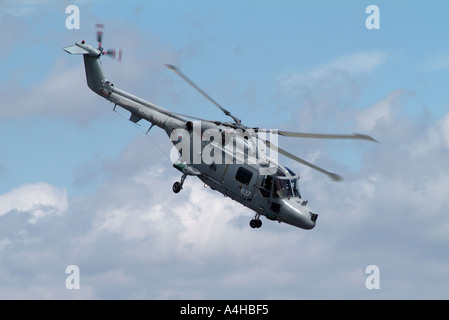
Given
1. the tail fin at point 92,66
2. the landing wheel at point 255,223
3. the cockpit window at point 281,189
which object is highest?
the tail fin at point 92,66

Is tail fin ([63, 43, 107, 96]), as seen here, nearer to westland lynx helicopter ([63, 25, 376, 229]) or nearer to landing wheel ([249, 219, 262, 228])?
westland lynx helicopter ([63, 25, 376, 229])

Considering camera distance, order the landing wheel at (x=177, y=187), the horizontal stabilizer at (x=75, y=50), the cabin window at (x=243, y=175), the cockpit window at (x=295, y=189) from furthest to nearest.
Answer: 1. the horizontal stabilizer at (x=75, y=50)
2. the landing wheel at (x=177, y=187)
3. the cabin window at (x=243, y=175)
4. the cockpit window at (x=295, y=189)

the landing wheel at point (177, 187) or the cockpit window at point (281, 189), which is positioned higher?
the landing wheel at point (177, 187)

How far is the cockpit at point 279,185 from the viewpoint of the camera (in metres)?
Result: 42.2

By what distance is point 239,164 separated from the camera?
43.2 m

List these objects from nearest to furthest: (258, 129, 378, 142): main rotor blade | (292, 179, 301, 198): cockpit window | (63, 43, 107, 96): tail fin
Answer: (258, 129, 378, 142): main rotor blade < (292, 179, 301, 198): cockpit window < (63, 43, 107, 96): tail fin

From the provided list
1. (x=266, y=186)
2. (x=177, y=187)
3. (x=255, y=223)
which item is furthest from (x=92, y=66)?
(x=255, y=223)

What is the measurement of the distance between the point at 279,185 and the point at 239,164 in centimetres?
282

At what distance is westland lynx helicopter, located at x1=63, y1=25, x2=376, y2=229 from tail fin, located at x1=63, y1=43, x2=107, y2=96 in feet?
20.2

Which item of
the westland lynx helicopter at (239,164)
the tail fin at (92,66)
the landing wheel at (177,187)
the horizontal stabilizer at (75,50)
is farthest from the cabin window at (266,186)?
the horizontal stabilizer at (75,50)

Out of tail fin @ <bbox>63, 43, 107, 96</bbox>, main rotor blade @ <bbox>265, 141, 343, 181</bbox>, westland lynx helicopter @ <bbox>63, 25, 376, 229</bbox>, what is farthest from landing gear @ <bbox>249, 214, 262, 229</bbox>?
tail fin @ <bbox>63, 43, 107, 96</bbox>

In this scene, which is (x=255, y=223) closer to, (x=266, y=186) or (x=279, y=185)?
(x=266, y=186)

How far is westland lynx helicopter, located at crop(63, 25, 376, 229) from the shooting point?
4209 centimetres

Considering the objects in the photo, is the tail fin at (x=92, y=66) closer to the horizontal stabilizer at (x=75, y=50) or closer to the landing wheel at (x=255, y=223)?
the horizontal stabilizer at (x=75, y=50)
